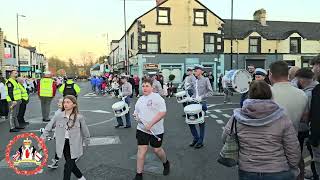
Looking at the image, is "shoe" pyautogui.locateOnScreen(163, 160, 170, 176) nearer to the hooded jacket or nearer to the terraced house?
the hooded jacket

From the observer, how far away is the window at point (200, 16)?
3594cm

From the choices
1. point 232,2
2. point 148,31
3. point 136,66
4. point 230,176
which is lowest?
point 230,176

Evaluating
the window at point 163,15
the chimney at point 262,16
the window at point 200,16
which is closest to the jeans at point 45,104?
the window at point 163,15

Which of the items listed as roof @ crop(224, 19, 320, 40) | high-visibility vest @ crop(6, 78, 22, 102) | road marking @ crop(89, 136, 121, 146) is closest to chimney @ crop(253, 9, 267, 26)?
roof @ crop(224, 19, 320, 40)

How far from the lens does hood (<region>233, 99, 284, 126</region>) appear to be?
3408 mm

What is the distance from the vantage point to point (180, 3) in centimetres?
3553

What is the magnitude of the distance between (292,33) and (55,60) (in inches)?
4408

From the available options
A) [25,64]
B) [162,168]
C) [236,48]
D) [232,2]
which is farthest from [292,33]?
[25,64]

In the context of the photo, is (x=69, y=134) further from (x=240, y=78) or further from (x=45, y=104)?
(x=240, y=78)

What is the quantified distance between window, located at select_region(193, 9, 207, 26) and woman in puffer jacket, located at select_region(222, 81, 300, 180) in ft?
109

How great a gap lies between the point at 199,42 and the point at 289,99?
31.8 meters

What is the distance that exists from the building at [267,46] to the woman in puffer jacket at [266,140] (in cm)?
3296

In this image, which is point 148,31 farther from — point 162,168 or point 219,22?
point 162,168

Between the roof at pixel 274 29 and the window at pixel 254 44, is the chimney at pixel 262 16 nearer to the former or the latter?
the roof at pixel 274 29
